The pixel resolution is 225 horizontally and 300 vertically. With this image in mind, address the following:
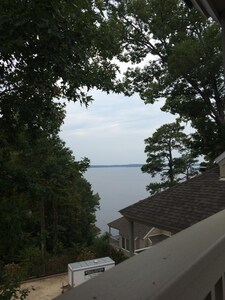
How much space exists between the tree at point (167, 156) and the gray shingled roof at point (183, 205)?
50.5 ft

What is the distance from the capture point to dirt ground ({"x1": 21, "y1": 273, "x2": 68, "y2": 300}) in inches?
430

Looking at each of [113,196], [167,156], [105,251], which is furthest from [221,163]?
[113,196]

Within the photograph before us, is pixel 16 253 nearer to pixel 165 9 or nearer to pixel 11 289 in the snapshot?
pixel 11 289

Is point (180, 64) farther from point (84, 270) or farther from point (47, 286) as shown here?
point (47, 286)

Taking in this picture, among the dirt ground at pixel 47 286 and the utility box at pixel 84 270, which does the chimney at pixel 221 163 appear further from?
the dirt ground at pixel 47 286

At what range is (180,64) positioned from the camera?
39.3 feet

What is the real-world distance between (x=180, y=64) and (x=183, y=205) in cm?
610

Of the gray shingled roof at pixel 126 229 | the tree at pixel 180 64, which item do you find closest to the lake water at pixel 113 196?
the gray shingled roof at pixel 126 229

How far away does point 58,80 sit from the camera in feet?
10.4

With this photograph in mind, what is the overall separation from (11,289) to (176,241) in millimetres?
2840

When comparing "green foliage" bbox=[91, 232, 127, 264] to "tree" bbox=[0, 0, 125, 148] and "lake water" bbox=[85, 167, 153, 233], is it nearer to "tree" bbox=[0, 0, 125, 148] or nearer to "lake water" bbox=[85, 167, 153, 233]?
"lake water" bbox=[85, 167, 153, 233]

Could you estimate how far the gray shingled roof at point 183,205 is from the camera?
7.32 metres

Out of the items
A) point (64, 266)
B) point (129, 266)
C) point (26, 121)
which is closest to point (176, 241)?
point (129, 266)

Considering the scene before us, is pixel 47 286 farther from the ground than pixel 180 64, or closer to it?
closer to it
